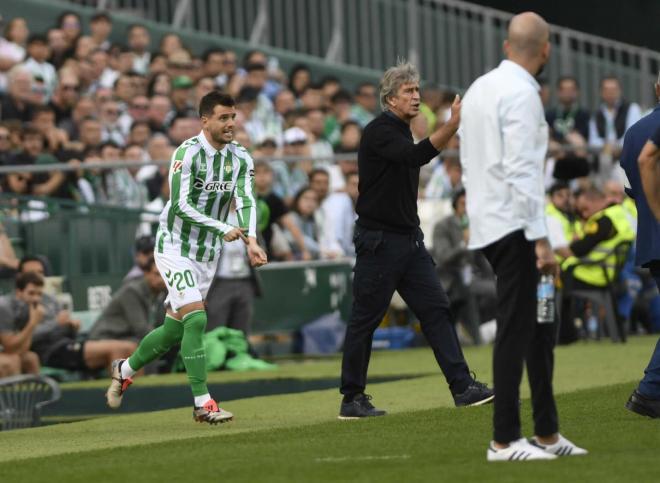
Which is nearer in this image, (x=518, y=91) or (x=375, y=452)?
(x=518, y=91)

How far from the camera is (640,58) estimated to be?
28531mm

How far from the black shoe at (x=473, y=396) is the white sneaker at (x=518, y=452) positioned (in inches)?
134

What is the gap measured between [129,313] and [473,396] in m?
7.14

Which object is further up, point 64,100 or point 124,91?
point 124,91

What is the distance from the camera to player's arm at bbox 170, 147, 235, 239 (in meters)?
12.4

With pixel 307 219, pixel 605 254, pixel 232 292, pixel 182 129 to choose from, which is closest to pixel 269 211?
pixel 232 292

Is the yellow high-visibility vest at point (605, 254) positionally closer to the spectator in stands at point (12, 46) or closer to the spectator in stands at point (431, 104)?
the spectator in stands at point (431, 104)

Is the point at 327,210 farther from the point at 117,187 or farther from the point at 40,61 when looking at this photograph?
the point at 40,61

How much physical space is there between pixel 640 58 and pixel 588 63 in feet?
2.73

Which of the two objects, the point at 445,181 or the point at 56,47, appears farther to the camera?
the point at 445,181

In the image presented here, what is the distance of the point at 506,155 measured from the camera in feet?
28.7

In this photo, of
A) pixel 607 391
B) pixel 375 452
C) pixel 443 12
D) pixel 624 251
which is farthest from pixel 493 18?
pixel 375 452

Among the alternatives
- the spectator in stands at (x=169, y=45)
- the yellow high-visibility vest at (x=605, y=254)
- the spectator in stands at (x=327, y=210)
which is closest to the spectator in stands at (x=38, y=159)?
the spectator in stands at (x=327, y=210)

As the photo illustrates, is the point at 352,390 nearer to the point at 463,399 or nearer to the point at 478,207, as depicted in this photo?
the point at 463,399
